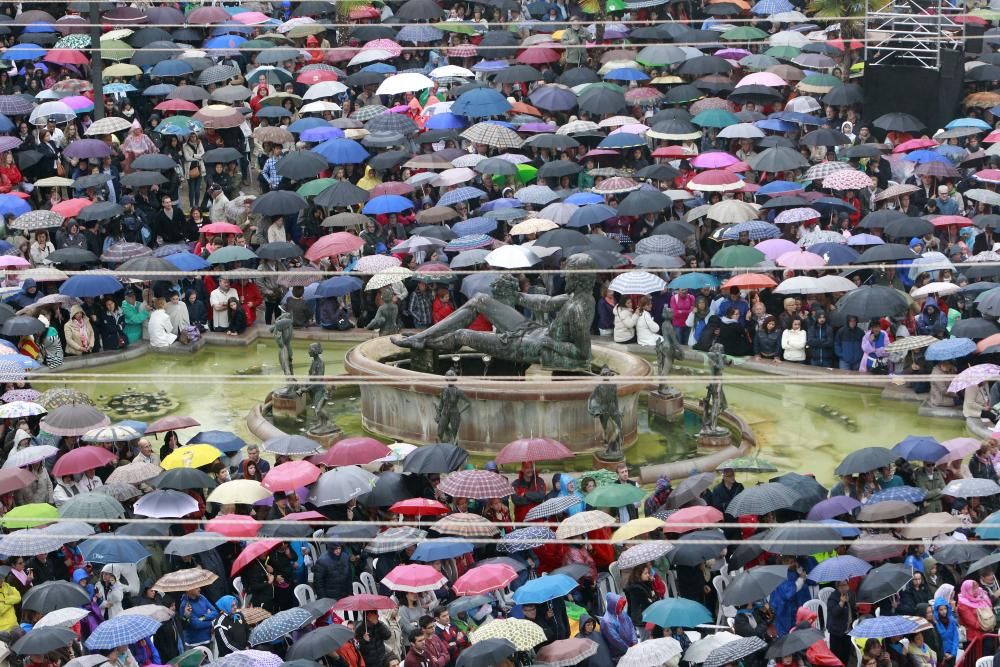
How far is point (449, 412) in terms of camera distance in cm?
2478

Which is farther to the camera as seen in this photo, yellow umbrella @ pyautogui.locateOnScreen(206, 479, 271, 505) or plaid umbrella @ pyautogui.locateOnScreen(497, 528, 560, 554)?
yellow umbrella @ pyautogui.locateOnScreen(206, 479, 271, 505)

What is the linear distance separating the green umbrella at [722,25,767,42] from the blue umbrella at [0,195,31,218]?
14509mm

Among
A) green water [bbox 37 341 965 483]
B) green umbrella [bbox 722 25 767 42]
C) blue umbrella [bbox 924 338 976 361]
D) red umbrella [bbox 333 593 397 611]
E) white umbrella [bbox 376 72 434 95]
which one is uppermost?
green umbrella [bbox 722 25 767 42]

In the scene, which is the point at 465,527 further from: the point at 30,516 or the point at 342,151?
the point at 342,151

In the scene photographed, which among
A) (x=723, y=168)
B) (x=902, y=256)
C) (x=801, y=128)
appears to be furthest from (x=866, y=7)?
(x=902, y=256)

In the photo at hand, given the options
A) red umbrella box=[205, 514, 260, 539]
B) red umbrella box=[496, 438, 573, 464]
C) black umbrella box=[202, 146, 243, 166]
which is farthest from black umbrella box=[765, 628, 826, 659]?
black umbrella box=[202, 146, 243, 166]

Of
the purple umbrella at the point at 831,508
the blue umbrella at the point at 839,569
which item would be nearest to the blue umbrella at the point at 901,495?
the purple umbrella at the point at 831,508

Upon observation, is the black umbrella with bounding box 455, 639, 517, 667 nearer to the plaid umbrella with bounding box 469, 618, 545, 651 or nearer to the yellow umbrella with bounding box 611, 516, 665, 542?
the plaid umbrella with bounding box 469, 618, 545, 651

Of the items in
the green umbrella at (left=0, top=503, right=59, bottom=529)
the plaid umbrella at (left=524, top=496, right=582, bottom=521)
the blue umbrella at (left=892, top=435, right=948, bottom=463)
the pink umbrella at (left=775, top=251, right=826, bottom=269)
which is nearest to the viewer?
the green umbrella at (left=0, top=503, right=59, bottom=529)

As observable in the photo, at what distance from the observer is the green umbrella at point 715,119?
116 ft

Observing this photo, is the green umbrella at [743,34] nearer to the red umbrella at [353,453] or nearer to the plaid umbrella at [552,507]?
the red umbrella at [353,453]

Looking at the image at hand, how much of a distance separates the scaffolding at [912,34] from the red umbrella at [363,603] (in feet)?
67.2

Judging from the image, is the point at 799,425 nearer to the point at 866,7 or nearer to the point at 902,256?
the point at 902,256

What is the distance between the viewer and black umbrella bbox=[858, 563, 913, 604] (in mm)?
19156
